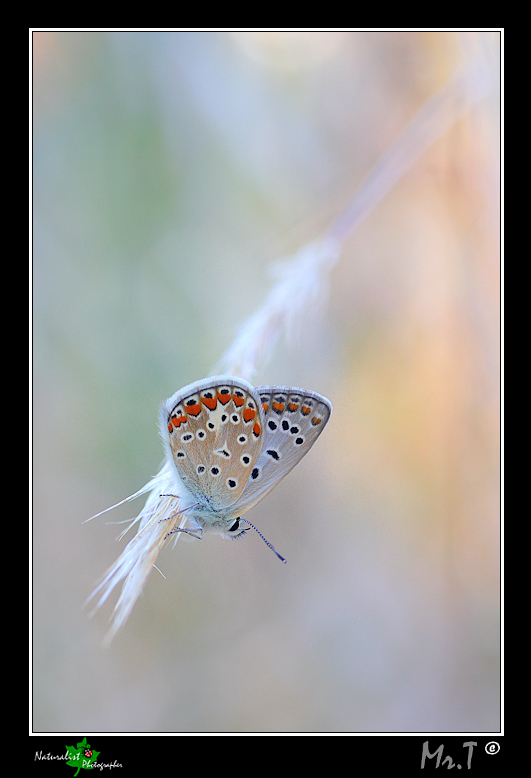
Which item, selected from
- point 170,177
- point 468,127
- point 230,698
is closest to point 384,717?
point 230,698

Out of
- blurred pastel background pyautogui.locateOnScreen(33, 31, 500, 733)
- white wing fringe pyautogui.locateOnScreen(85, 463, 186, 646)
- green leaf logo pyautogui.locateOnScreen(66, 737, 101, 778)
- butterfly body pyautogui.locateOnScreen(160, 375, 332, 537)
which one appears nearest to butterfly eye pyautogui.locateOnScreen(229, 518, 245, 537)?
butterfly body pyautogui.locateOnScreen(160, 375, 332, 537)

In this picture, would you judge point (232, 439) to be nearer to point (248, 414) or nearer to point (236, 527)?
point (248, 414)

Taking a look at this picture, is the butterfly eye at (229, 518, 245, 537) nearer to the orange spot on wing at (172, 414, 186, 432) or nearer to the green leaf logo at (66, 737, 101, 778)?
the orange spot on wing at (172, 414, 186, 432)

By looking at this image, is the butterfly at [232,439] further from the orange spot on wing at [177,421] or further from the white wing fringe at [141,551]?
the white wing fringe at [141,551]

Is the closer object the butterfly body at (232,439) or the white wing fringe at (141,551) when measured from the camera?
the white wing fringe at (141,551)

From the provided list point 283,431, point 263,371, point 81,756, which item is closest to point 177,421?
point 283,431

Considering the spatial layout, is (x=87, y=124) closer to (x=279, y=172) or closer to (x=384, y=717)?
(x=279, y=172)

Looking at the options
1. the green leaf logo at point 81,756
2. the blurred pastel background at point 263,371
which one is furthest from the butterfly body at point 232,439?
the green leaf logo at point 81,756
